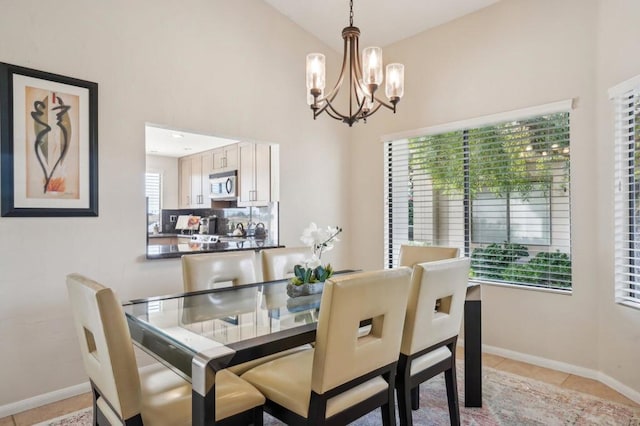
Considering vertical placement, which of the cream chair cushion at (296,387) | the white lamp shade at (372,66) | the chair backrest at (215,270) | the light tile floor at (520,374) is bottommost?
the light tile floor at (520,374)

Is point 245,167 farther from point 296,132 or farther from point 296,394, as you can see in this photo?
point 296,394

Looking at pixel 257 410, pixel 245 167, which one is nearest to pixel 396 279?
pixel 257 410

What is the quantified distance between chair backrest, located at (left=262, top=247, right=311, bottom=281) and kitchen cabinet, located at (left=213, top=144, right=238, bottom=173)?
2532 mm

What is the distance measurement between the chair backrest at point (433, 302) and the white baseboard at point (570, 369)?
57.8 inches

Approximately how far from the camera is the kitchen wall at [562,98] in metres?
2.68

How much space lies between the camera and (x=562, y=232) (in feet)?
9.96

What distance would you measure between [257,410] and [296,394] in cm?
19

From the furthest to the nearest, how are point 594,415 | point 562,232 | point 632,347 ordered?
point 562,232, point 632,347, point 594,415

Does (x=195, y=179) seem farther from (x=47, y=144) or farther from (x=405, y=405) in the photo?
(x=405, y=405)

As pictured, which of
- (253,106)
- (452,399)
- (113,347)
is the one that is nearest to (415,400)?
(452,399)

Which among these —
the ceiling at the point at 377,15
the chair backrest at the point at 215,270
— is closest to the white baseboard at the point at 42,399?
the chair backrest at the point at 215,270

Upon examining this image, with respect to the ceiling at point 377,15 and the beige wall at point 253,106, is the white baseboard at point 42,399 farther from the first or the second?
the ceiling at point 377,15

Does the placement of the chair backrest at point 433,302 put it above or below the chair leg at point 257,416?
above

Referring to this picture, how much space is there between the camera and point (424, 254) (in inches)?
114
